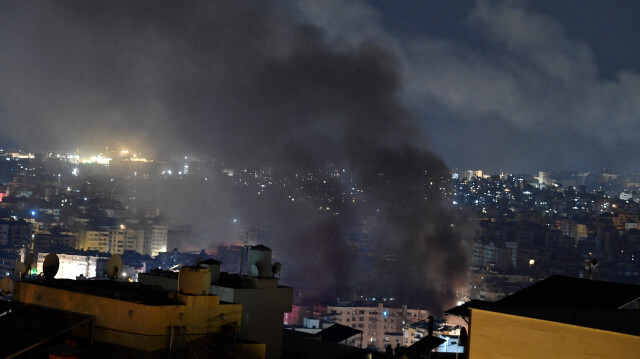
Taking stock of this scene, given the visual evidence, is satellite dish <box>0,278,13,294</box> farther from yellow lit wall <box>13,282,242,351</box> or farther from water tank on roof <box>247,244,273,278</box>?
water tank on roof <box>247,244,273,278</box>

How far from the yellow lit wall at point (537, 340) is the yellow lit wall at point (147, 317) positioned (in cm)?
285

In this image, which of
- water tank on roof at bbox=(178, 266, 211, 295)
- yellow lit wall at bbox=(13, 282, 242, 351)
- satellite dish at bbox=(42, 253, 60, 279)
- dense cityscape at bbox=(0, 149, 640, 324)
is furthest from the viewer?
dense cityscape at bbox=(0, 149, 640, 324)

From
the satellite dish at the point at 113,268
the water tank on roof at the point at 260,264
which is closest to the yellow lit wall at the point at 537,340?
the satellite dish at the point at 113,268

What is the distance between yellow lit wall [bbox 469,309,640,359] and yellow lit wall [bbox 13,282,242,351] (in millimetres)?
2854

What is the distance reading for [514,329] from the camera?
176 inches

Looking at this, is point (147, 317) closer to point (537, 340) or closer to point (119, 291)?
point (119, 291)

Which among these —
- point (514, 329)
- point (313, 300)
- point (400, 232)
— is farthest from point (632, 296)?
point (400, 232)

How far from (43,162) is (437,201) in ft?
136

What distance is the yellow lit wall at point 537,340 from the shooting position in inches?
162

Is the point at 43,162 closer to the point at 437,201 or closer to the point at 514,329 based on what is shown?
the point at 437,201

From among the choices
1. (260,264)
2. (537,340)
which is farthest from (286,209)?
(537,340)

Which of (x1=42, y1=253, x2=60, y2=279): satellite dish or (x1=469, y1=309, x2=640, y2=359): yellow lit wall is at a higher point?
(x1=469, y1=309, x2=640, y2=359): yellow lit wall

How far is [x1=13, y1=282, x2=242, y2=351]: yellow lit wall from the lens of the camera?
6.41 metres

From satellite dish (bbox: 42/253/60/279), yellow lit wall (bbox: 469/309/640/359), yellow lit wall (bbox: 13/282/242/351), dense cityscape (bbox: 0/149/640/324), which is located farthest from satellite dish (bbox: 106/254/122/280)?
dense cityscape (bbox: 0/149/640/324)
